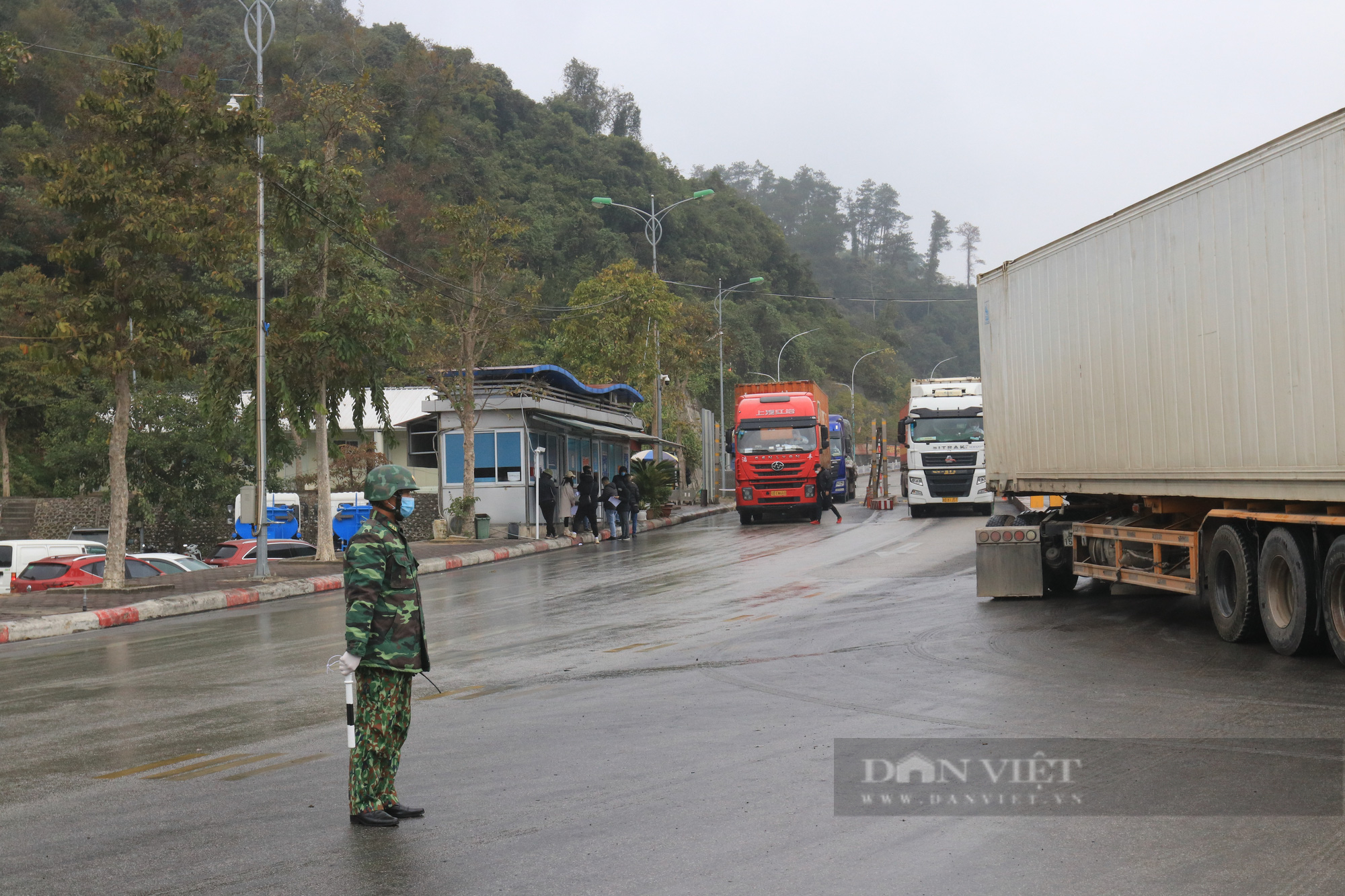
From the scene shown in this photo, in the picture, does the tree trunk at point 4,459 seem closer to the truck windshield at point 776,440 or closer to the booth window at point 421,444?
the booth window at point 421,444

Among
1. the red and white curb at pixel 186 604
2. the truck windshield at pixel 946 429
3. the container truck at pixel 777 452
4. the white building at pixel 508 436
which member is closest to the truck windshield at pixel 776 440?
the container truck at pixel 777 452

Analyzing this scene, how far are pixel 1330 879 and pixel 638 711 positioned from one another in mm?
4882

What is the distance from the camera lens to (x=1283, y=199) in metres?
9.45

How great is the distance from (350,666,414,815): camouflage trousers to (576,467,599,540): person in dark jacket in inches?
Answer: 1069

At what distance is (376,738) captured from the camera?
6.12 metres

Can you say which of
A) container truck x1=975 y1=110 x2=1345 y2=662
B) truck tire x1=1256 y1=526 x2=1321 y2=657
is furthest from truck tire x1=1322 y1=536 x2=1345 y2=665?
truck tire x1=1256 y1=526 x2=1321 y2=657

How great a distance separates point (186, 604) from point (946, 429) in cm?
2224

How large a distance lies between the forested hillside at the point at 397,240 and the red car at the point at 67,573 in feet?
14.9

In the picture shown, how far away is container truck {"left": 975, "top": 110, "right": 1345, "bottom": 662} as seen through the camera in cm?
925

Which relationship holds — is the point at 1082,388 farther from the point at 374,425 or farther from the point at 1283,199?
the point at 374,425

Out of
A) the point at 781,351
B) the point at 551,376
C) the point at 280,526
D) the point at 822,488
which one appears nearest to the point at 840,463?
the point at 822,488

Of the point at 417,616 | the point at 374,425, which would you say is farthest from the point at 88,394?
the point at 417,616

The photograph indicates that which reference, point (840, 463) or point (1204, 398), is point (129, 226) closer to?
point (1204, 398)

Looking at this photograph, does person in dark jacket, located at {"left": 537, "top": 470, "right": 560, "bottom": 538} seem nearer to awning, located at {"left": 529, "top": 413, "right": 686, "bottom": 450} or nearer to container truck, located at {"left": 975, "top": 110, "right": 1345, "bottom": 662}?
awning, located at {"left": 529, "top": 413, "right": 686, "bottom": 450}
